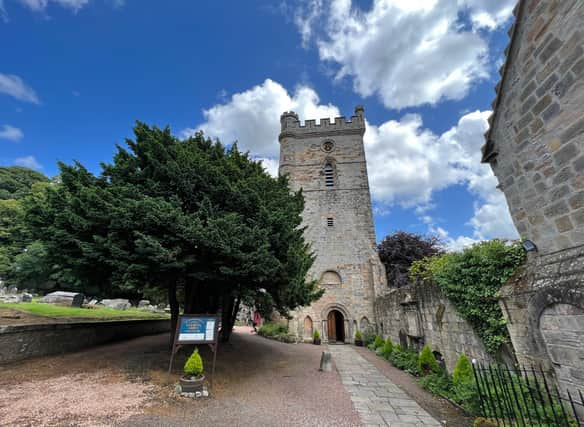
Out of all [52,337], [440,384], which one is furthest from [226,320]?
[440,384]

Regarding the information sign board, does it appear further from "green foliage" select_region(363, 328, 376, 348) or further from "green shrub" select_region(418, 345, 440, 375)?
"green foliage" select_region(363, 328, 376, 348)

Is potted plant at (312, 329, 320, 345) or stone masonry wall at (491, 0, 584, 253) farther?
potted plant at (312, 329, 320, 345)

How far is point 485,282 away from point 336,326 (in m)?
14.4

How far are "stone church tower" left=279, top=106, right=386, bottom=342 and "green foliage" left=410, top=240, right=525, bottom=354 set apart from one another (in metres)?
10.9

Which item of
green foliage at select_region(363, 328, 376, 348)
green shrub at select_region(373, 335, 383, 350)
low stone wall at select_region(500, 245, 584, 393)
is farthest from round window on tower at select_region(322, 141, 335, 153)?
low stone wall at select_region(500, 245, 584, 393)

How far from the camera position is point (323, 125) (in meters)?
22.0

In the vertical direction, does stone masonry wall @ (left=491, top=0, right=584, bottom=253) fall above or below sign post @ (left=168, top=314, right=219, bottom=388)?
above

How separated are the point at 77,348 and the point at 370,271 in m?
15.7

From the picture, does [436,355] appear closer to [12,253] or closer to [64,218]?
[64,218]

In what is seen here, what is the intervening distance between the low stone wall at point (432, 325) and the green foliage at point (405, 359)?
1.18 feet

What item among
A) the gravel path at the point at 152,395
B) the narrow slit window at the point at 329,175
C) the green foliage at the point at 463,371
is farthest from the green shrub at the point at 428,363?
the narrow slit window at the point at 329,175

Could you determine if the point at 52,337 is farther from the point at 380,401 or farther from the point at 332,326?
the point at 332,326

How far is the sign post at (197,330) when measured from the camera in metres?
6.15

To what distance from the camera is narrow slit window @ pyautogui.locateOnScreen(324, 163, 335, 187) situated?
811 inches
